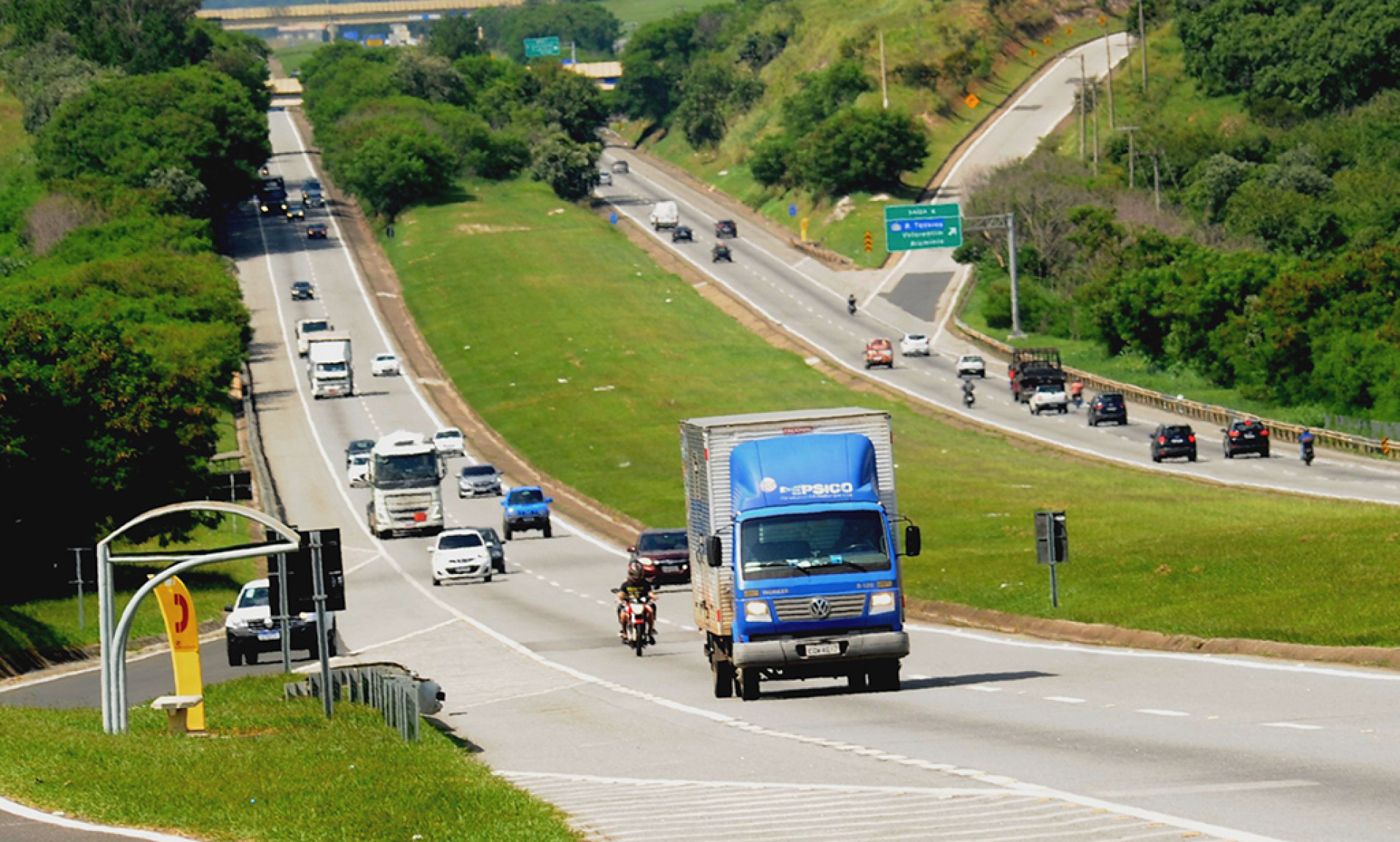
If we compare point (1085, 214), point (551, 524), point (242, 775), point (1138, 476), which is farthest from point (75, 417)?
point (1085, 214)

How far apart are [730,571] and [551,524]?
4557 cm

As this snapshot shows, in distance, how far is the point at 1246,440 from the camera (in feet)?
245

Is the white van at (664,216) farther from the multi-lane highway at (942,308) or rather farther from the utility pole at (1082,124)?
the utility pole at (1082,124)

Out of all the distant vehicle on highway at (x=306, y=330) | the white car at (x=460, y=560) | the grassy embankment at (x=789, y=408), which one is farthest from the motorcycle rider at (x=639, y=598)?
the distant vehicle on highway at (x=306, y=330)

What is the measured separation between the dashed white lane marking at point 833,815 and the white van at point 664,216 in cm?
14257

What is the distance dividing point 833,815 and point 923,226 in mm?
102065

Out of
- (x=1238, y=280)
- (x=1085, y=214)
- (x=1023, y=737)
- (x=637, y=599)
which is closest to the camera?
(x=1023, y=737)

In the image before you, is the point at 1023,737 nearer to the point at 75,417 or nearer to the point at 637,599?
the point at 637,599

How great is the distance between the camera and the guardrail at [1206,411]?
75.5 metres

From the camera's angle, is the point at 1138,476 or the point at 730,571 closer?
the point at 730,571

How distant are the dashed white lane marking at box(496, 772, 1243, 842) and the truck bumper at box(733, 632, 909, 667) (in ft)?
25.3

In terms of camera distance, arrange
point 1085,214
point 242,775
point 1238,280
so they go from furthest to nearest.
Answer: point 1085,214, point 1238,280, point 242,775

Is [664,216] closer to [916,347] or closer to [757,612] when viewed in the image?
[916,347]

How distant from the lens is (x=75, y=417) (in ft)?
195
